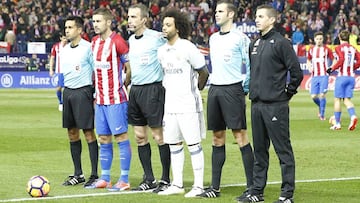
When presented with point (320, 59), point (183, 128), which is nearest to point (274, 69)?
point (183, 128)

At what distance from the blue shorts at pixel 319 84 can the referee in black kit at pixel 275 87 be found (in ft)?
47.9

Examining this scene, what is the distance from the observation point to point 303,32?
155 feet

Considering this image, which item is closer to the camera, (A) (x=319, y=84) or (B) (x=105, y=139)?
(B) (x=105, y=139)

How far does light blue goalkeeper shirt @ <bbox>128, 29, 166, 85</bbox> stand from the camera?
40.8ft

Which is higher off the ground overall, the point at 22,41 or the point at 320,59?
the point at 320,59

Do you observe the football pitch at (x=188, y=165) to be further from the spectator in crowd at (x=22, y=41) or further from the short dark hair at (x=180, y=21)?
the spectator in crowd at (x=22, y=41)

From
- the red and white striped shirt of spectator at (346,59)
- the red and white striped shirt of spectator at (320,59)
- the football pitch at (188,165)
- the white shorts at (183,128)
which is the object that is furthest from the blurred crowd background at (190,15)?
the white shorts at (183,128)

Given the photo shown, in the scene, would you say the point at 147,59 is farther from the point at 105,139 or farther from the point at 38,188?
the point at 38,188

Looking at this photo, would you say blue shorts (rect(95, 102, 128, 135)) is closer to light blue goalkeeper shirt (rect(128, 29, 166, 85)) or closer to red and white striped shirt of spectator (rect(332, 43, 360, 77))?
light blue goalkeeper shirt (rect(128, 29, 166, 85))

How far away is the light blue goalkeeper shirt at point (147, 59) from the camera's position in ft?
40.8

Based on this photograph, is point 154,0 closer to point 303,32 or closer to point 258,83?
point 303,32

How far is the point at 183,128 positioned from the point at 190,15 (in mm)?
34074

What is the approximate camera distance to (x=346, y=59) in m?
22.3

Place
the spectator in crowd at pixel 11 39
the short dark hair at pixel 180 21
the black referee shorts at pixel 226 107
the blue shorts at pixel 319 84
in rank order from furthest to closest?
the spectator in crowd at pixel 11 39 → the blue shorts at pixel 319 84 → the short dark hair at pixel 180 21 → the black referee shorts at pixel 226 107
